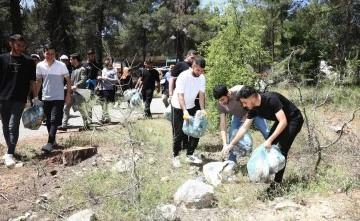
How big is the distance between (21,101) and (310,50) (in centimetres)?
1925

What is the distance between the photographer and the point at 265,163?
4000 mm

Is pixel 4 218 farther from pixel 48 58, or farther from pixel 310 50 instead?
pixel 310 50

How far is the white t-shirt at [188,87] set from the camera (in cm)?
513

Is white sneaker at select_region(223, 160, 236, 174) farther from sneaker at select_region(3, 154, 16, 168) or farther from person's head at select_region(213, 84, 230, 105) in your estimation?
sneaker at select_region(3, 154, 16, 168)

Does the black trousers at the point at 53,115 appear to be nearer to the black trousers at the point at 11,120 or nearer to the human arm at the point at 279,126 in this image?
the black trousers at the point at 11,120

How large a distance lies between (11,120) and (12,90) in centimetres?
41

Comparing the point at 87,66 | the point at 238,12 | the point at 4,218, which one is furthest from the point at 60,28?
the point at 4,218

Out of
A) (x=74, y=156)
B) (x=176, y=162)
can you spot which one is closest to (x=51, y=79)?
(x=74, y=156)

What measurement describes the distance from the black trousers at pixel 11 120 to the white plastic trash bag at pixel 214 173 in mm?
2683

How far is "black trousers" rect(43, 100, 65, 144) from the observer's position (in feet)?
20.1

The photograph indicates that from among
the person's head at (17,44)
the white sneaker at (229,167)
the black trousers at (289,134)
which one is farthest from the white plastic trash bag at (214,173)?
the person's head at (17,44)

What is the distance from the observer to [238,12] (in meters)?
7.44

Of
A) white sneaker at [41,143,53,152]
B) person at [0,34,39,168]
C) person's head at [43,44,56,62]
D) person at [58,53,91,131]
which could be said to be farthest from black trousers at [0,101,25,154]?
person at [58,53,91,131]

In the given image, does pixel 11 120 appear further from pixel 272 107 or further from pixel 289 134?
pixel 289 134
